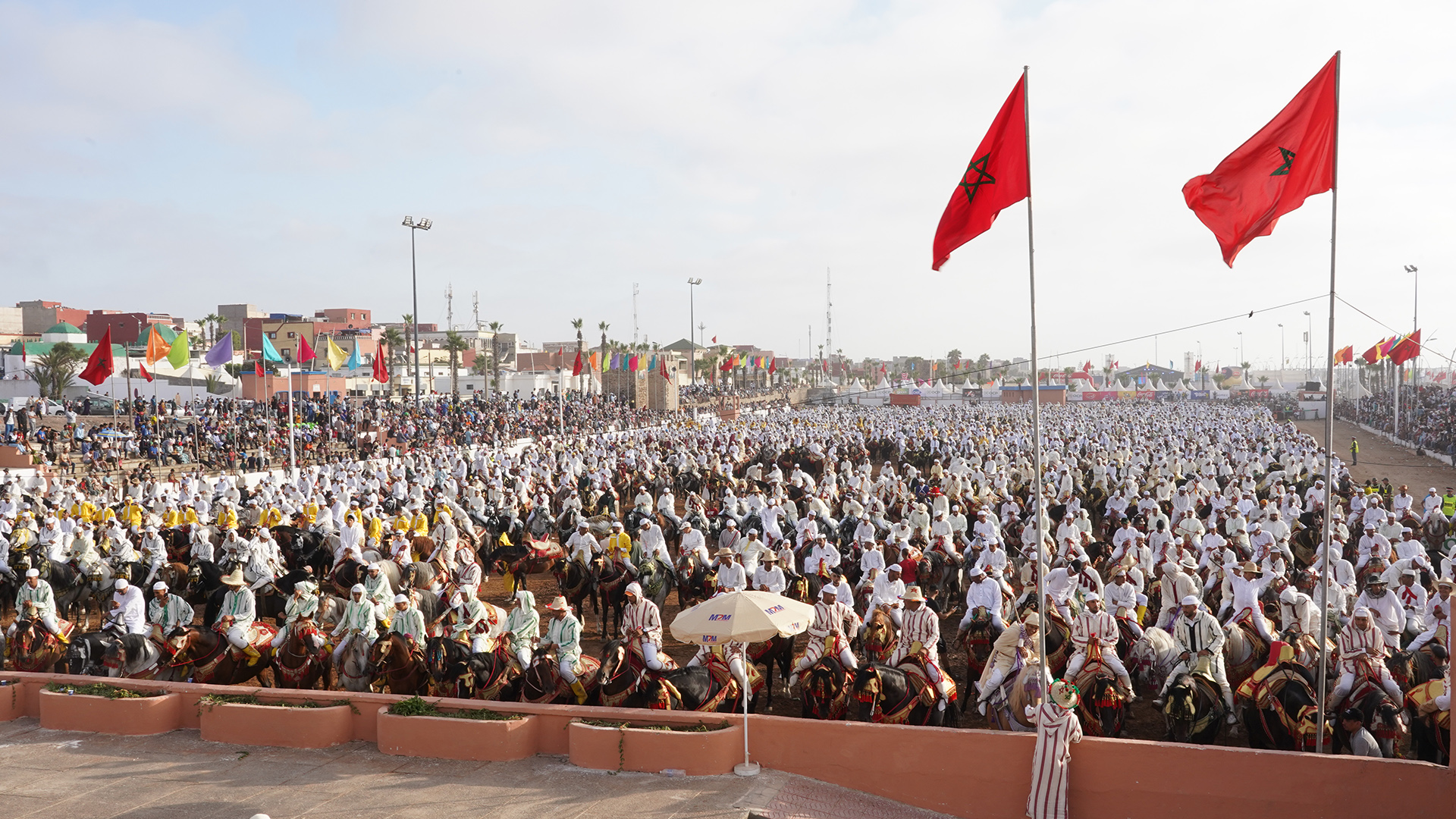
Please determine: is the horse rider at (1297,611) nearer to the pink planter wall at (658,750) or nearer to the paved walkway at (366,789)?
the paved walkway at (366,789)

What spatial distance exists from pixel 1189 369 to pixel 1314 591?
198604 millimetres

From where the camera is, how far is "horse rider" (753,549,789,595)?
480 inches

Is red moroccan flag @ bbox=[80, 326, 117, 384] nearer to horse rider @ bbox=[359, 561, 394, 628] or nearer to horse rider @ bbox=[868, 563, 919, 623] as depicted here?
horse rider @ bbox=[359, 561, 394, 628]

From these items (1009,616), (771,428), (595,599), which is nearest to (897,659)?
(1009,616)

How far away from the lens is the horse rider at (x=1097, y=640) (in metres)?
8.22

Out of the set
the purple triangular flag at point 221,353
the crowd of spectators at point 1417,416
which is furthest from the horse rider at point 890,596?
the crowd of spectators at point 1417,416

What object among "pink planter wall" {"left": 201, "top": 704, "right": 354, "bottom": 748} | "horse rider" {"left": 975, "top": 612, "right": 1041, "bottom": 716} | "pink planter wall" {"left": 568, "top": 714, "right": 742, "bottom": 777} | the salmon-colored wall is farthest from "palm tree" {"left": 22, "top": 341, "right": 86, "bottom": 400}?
"horse rider" {"left": 975, "top": 612, "right": 1041, "bottom": 716}

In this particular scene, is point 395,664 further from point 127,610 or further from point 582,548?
point 582,548

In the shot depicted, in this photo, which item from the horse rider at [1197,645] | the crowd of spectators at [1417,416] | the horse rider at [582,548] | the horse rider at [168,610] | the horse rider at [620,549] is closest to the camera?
the horse rider at [1197,645]

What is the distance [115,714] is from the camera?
8750mm

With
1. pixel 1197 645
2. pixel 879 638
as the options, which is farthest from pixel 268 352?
pixel 1197 645

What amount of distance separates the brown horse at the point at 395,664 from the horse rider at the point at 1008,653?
5.17 m

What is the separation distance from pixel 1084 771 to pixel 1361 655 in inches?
108

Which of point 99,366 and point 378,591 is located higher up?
point 99,366
